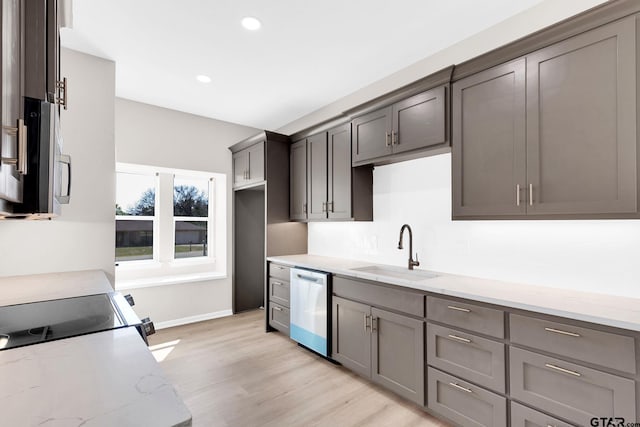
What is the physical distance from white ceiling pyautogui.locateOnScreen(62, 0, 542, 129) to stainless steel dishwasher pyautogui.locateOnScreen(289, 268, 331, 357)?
2041 mm

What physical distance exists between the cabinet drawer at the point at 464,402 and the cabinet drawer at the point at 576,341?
0.41 metres

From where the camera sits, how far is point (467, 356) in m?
1.90

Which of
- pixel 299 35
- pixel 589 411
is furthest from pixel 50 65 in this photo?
pixel 589 411

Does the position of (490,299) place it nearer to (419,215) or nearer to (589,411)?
(589,411)

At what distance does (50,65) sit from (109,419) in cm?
97

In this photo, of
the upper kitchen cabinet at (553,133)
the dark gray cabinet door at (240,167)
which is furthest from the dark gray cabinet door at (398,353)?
the dark gray cabinet door at (240,167)

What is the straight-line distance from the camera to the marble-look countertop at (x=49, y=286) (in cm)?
168

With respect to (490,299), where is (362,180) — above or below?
above

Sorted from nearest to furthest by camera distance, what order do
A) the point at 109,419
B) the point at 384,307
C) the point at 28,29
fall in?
the point at 109,419, the point at 28,29, the point at 384,307

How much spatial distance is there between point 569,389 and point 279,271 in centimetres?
274

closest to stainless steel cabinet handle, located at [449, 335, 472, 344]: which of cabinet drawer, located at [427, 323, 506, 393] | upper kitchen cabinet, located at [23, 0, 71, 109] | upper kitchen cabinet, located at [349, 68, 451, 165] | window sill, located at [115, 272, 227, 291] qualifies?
cabinet drawer, located at [427, 323, 506, 393]

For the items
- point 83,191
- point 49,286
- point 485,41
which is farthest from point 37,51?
point 485,41

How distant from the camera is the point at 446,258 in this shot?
8.58 ft

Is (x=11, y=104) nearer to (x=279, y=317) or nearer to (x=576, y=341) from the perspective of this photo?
(x=576, y=341)
